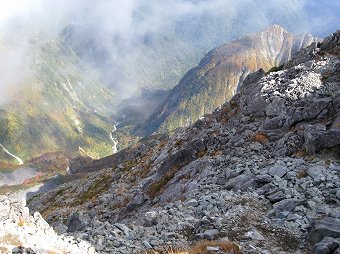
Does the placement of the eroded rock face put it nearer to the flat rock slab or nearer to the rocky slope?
the rocky slope

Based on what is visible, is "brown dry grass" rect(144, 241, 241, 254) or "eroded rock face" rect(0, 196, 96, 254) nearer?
"eroded rock face" rect(0, 196, 96, 254)

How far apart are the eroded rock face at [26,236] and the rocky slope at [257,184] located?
196cm

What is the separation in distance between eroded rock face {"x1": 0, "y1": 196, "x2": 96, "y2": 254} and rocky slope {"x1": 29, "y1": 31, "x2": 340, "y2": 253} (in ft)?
6.45

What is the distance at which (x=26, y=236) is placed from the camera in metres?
18.1

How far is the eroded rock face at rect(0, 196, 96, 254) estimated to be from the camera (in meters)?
17.2

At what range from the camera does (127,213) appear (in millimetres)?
51438

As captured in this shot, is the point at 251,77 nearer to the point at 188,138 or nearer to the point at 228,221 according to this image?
the point at 188,138

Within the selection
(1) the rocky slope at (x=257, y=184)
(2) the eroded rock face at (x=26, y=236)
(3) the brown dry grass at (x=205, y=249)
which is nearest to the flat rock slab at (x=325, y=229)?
(1) the rocky slope at (x=257, y=184)

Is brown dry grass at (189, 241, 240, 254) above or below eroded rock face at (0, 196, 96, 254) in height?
below

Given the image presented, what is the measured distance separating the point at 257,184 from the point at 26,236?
19.2 meters

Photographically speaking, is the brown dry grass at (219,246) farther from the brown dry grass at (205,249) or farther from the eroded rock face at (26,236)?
the eroded rock face at (26,236)

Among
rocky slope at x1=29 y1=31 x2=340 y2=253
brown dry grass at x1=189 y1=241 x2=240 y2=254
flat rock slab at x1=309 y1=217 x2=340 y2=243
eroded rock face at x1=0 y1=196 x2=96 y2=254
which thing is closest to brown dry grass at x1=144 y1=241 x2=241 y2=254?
brown dry grass at x1=189 y1=241 x2=240 y2=254

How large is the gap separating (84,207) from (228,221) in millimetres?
52737

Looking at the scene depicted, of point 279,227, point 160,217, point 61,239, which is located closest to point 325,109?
point 279,227
